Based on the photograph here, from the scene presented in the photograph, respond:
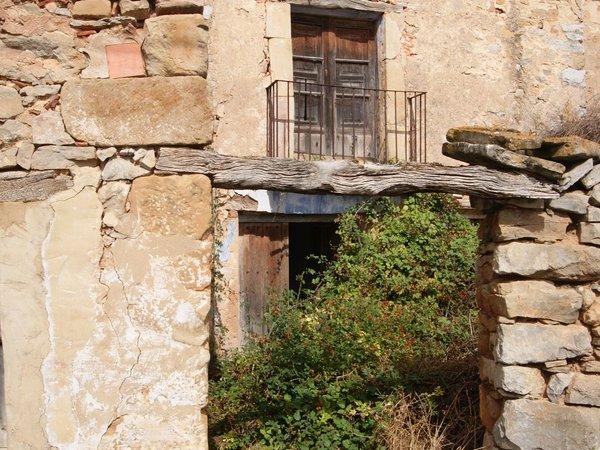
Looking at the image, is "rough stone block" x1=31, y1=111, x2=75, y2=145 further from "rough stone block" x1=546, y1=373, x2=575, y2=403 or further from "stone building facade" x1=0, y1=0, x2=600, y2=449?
"rough stone block" x1=546, y1=373, x2=575, y2=403

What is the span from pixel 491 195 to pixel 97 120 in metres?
2.11

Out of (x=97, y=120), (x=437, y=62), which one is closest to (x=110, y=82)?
(x=97, y=120)

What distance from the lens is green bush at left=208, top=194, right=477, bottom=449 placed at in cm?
514

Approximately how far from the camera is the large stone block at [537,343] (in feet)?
12.4

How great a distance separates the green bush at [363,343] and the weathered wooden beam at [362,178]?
1.72 meters

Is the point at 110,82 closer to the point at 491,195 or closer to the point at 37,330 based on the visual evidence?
→ the point at 37,330

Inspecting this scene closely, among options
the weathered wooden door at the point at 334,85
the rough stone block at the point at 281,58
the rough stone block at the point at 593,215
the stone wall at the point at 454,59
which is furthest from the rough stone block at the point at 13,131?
the weathered wooden door at the point at 334,85

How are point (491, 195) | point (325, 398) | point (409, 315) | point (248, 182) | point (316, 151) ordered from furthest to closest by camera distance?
point (316, 151) → point (409, 315) → point (325, 398) → point (491, 195) → point (248, 182)

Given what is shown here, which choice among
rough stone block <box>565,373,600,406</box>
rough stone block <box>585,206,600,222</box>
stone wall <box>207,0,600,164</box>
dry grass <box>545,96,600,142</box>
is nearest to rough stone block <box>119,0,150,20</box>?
rough stone block <box>585,206,600,222</box>

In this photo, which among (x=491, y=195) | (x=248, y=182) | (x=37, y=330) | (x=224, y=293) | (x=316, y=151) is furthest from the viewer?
(x=316, y=151)

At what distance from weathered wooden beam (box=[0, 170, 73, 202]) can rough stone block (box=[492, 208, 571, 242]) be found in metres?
2.35

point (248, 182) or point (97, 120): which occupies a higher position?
point (97, 120)

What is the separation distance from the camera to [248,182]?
11.5 ft

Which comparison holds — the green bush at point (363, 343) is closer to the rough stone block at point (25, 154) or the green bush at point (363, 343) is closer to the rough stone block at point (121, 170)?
the rough stone block at point (121, 170)
